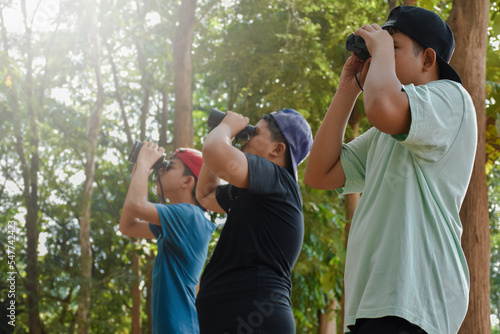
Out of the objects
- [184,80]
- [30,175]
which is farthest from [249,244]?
[30,175]

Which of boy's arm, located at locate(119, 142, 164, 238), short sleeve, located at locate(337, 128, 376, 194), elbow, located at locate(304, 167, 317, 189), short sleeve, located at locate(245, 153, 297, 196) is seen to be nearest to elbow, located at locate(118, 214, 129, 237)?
boy's arm, located at locate(119, 142, 164, 238)

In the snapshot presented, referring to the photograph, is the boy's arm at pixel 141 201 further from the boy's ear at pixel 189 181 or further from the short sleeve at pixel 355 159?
the short sleeve at pixel 355 159

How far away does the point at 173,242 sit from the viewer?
2.75 metres

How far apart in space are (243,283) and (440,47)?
943 mm

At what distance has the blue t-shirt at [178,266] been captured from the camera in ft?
8.57

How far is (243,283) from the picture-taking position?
1962 millimetres

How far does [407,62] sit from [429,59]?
0.06 m

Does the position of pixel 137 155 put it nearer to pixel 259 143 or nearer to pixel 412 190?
pixel 259 143

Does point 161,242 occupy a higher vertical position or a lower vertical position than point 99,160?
lower

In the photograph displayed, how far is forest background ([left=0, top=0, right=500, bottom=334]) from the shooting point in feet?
15.9

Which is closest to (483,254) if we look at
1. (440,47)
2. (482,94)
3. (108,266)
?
(482,94)

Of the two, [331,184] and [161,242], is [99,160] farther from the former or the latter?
[331,184]

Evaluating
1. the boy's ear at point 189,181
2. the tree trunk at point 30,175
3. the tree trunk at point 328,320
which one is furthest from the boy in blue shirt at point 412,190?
the tree trunk at point 30,175

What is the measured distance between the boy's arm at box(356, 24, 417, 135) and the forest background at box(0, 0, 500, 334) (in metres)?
2.39
